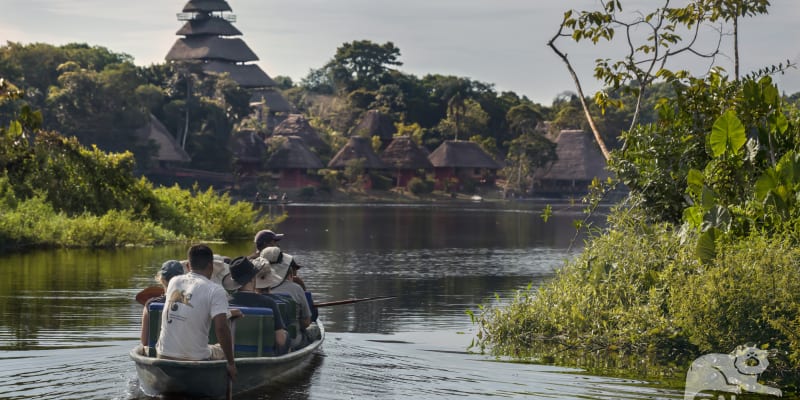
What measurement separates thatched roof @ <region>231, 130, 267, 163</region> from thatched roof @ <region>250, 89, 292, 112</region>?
19.9 meters

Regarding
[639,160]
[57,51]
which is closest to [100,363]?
[639,160]

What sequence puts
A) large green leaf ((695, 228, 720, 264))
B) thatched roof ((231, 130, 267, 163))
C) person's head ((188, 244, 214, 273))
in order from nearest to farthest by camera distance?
person's head ((188, 244, 214, 273))
large green leaf ((695, 228, 720, 264))
thatched roof ((231, 130, 267, 163))

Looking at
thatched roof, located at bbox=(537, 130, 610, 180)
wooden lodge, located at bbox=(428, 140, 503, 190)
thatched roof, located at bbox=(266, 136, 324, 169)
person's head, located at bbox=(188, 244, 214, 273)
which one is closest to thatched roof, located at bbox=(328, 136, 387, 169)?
thatched roof, located at bbox=(266, 136, 324, 169)

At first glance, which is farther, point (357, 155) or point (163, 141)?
point (357, 155)

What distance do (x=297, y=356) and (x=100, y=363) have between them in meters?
2.36

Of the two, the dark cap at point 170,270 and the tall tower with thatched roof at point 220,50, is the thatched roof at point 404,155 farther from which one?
the dark cap at point 170,270

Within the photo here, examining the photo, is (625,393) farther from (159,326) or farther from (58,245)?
(58,245)

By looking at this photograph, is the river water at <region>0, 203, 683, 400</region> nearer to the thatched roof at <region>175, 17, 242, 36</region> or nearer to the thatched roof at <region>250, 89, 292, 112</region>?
the thatched roof at <region>250, 89, 292, 112</region>

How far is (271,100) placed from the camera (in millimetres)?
114938

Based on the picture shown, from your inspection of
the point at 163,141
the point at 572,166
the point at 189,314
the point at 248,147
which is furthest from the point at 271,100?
the point at 189,314

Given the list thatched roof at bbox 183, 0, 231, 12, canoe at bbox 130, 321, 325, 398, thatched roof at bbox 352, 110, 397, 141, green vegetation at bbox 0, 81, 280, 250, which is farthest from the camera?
thatched roof at bbox 183, 0, 231, 12

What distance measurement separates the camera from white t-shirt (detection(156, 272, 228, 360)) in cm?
1037

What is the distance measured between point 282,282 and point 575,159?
8801 cm

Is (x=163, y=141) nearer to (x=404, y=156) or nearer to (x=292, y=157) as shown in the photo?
(x=292, y=157)
